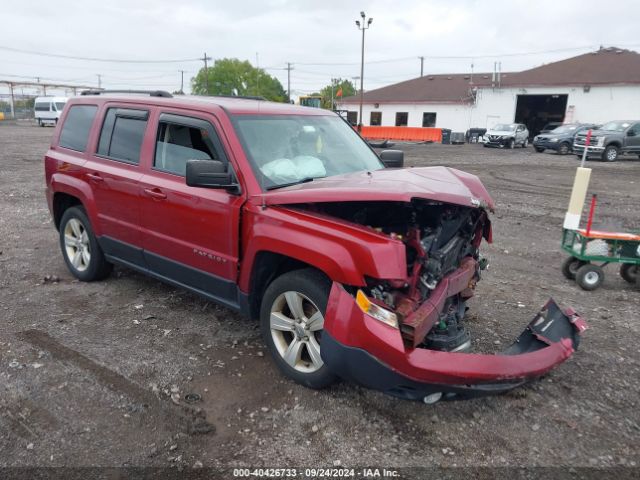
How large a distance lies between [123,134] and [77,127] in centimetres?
97

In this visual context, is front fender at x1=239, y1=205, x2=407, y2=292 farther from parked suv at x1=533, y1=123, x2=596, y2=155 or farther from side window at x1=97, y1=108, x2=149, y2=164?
parked suv at x1=533, y1=123, x2=596, y2=155

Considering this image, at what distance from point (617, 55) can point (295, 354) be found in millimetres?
44615

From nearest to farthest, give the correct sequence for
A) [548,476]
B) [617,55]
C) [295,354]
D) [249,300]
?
[548,476]
[295,354]
[249,300]
[617,55]

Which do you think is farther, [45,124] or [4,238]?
[45,124]

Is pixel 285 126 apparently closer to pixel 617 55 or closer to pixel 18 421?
pixel 18 421

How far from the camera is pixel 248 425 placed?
3.07 m

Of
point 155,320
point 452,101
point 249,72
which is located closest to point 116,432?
point 155,320

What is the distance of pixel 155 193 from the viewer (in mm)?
4156

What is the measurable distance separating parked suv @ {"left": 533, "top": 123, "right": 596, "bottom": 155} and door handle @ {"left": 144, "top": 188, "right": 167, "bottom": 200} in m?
25.5

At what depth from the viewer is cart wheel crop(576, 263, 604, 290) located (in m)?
5.46

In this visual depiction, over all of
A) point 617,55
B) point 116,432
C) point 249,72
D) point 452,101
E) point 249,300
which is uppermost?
point 249,72

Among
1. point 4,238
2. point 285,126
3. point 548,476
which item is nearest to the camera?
point 548,476

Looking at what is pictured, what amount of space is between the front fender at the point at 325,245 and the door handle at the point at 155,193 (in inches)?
38.1

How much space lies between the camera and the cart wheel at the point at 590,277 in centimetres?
546
